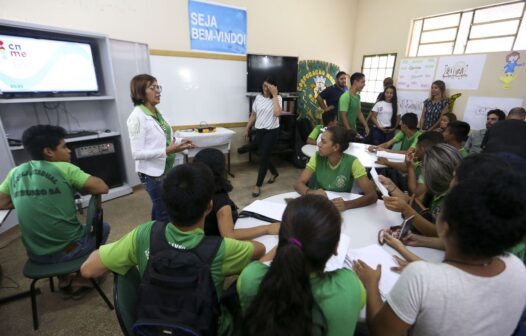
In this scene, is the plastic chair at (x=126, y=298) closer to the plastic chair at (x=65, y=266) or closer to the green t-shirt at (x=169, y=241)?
the green t-shirt at (x=169, y=241)

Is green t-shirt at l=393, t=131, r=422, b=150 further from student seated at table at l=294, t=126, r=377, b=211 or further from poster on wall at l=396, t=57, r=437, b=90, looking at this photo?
poster on wall at l=396, t=57, r=437, b=90

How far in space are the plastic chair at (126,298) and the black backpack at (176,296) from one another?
10cm

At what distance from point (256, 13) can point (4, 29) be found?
10.8 feet

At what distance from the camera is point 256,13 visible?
14.3 feet

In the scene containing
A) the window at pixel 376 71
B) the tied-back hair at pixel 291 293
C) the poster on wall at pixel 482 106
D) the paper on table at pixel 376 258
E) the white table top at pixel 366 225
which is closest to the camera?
the tied-back hair at pixel 291 293

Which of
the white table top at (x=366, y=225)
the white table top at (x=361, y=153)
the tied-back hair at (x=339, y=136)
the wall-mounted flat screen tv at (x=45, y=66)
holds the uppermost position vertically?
the wall-mounted flat screen tv at (x=45, y=66)

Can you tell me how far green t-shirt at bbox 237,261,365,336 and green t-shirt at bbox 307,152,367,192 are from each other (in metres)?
1.08

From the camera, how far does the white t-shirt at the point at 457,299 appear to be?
27.0 inches

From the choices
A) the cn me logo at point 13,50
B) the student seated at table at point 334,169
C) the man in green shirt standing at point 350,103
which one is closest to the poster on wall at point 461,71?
the man in green shirt standing at point 350,103

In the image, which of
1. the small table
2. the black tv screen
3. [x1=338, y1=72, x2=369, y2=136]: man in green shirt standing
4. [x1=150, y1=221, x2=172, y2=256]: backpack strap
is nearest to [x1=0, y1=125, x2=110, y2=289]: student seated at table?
[x1=150, y1=221, x2=172, y2=256]: backpack strap

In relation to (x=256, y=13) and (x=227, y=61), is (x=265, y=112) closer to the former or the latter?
(x=227, y=61)

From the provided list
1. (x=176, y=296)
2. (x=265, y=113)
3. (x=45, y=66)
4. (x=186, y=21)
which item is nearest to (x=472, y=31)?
(x=265, y=113)

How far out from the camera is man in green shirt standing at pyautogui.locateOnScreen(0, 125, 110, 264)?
1420mm

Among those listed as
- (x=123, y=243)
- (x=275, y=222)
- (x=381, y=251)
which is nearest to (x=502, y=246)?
(x=381, y=251)
